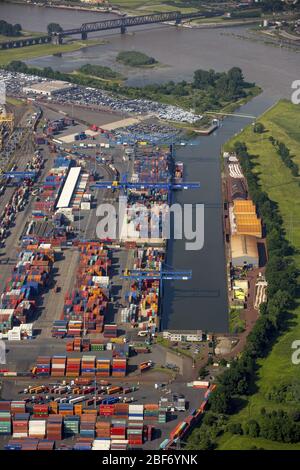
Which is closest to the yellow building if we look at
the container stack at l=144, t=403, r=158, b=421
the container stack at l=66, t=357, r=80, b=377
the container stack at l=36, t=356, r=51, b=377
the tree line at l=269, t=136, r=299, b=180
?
the tree line at l=269, t=136, r=299, b=180

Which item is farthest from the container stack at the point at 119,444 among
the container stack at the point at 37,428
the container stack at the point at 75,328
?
the container stack at the point at 75,328

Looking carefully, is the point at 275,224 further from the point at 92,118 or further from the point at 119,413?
the point at 92,118

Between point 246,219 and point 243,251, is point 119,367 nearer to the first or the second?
point 243,251

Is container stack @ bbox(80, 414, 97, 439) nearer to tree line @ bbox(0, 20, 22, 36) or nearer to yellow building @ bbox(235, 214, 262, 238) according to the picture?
yellow building @ bbox(235, 214, 262, 238)

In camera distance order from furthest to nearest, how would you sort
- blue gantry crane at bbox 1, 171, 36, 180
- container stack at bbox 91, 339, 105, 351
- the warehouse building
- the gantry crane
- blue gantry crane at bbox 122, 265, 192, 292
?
1. the gantry crane
2. blue gantry crane at bbox 1, 171, 36, 180
3. the warehouse building
4. blue gantry crane at bbox 122, 265, 192, 292
5. container stack at bbox 91, 339, 105, 351

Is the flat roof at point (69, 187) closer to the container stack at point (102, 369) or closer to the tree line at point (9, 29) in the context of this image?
the container stack at point (102, 369)
